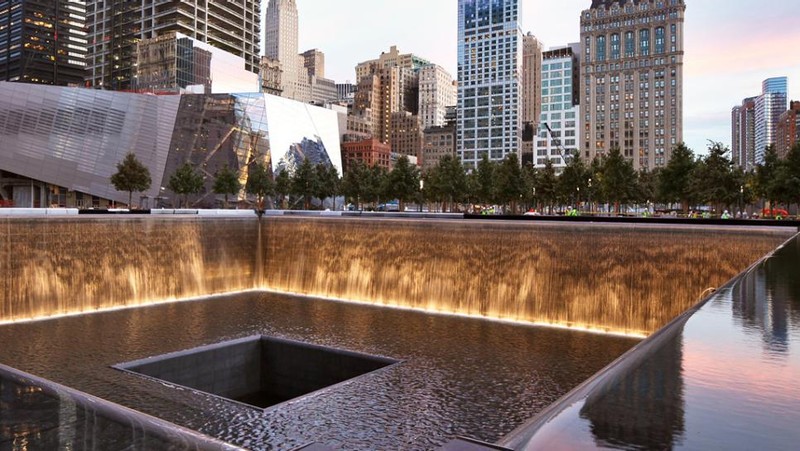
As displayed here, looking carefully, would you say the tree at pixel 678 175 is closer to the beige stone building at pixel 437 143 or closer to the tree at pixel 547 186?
the tree at pixel 547 186

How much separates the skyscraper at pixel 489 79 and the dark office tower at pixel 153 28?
6783 cm

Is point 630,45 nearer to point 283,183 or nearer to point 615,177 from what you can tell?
point 615,177

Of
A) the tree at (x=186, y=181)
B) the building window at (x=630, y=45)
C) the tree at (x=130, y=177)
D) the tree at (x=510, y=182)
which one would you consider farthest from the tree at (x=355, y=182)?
the building window at (x=630, y=45)

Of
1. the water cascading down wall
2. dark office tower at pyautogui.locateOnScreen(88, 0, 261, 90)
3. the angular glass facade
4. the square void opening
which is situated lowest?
the square void opening

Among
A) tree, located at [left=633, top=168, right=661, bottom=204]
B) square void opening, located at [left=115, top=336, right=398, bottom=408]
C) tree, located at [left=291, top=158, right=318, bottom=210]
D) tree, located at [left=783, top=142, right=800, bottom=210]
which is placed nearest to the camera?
square void opening, located at [left=115, top=336, right=398, bottom=408]

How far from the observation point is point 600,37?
135m

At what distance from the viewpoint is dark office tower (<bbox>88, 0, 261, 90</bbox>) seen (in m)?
108

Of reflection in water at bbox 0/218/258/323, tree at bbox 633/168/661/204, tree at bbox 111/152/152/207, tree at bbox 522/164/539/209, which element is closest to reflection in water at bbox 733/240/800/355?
reflection in water at bbox 0/218/258/323

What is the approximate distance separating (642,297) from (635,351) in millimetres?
14993

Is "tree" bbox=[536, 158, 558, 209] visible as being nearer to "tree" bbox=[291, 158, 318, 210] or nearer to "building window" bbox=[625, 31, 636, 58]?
"tree" bbox=[291, 158, 318, 210]

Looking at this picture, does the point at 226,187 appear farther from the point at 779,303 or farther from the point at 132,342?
the point at 779,303

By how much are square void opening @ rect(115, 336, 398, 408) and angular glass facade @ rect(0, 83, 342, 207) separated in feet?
164

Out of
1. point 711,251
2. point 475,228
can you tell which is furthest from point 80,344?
point 711,251

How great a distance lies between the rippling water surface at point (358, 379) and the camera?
923cm
